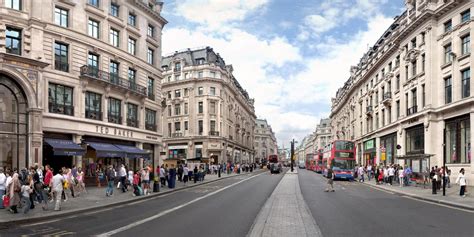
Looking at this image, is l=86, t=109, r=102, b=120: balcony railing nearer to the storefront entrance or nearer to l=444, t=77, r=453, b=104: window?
the storefront entrance

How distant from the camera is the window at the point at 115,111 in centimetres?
3490

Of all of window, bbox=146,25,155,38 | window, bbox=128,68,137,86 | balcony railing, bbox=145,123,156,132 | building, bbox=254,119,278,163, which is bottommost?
building, bbox=254,119,278,163

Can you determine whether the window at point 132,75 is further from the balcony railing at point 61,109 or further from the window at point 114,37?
the balcony railing at point 61,109

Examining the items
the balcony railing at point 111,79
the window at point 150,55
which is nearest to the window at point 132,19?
the window at point 150,55

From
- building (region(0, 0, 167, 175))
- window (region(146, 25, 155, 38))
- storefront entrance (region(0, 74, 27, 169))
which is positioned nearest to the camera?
storefront entrance (region(0, 74, 27, 169))

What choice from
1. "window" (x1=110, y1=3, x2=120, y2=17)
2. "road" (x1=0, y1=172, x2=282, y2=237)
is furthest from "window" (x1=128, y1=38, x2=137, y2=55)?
"road" (x1=0, y1=172, x2=282, y2=237)

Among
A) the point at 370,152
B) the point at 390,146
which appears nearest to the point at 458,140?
the point at 390,146

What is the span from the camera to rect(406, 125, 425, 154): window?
132ft

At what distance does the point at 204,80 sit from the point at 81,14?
Result: 47.5 m

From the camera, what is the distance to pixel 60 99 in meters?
29.5

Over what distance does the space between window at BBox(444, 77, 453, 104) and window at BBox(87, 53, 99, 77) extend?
97.2 ft

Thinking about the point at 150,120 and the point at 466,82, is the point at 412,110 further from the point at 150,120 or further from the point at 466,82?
the point at 150,120

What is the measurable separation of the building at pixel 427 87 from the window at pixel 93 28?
86.5 feet

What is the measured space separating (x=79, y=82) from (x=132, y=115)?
791 cm
